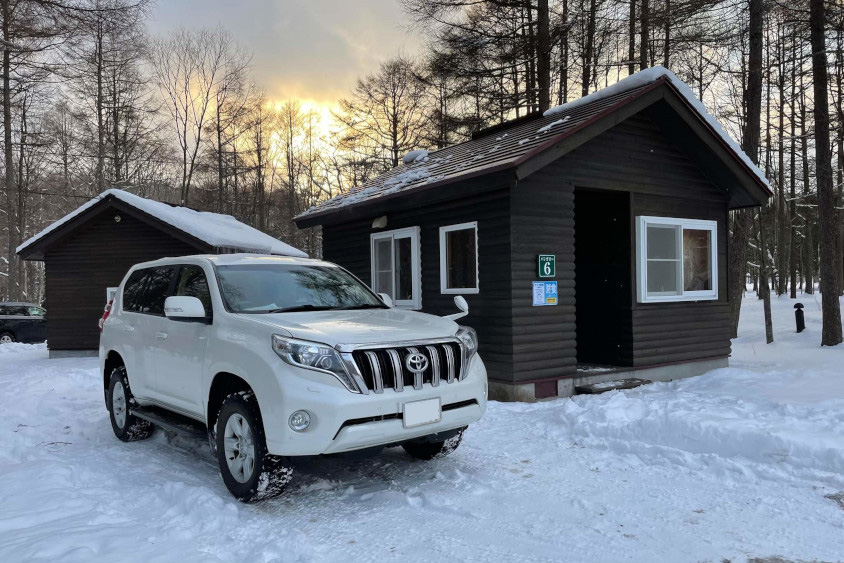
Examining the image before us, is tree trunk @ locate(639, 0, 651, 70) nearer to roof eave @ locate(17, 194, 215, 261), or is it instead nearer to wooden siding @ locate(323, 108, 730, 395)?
wooden siding @ locate(323, 108, 730, 395)

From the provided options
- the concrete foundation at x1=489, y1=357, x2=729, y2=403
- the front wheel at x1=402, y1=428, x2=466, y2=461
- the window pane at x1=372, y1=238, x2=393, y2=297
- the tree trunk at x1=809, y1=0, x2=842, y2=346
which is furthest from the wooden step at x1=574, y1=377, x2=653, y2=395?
the tree trunk at x1=809, y1=0, x2=842, y2=346

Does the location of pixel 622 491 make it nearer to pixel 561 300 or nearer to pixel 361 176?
pixel 561 300

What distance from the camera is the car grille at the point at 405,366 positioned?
4137 millimetres

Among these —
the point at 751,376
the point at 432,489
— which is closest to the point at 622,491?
the point at 432,489

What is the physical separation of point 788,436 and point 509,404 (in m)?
3.48

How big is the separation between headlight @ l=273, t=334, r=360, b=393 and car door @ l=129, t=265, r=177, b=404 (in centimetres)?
209

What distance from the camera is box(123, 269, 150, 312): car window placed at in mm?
6417

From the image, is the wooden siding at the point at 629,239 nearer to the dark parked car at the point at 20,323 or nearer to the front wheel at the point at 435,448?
the front wheel at the point at 435,448

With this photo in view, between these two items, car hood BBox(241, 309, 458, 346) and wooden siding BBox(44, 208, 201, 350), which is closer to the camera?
car hood BBox(241, 309, 458, 346)

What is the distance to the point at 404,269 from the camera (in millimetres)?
10688

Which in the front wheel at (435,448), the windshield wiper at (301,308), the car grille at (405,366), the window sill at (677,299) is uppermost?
the windshield wiper at (301,308)

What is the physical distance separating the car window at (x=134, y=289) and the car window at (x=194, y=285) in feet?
3.18

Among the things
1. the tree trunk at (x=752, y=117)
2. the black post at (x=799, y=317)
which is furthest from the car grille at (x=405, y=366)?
the black post at (x=799, y=317)

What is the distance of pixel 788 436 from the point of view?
5.21 metres
